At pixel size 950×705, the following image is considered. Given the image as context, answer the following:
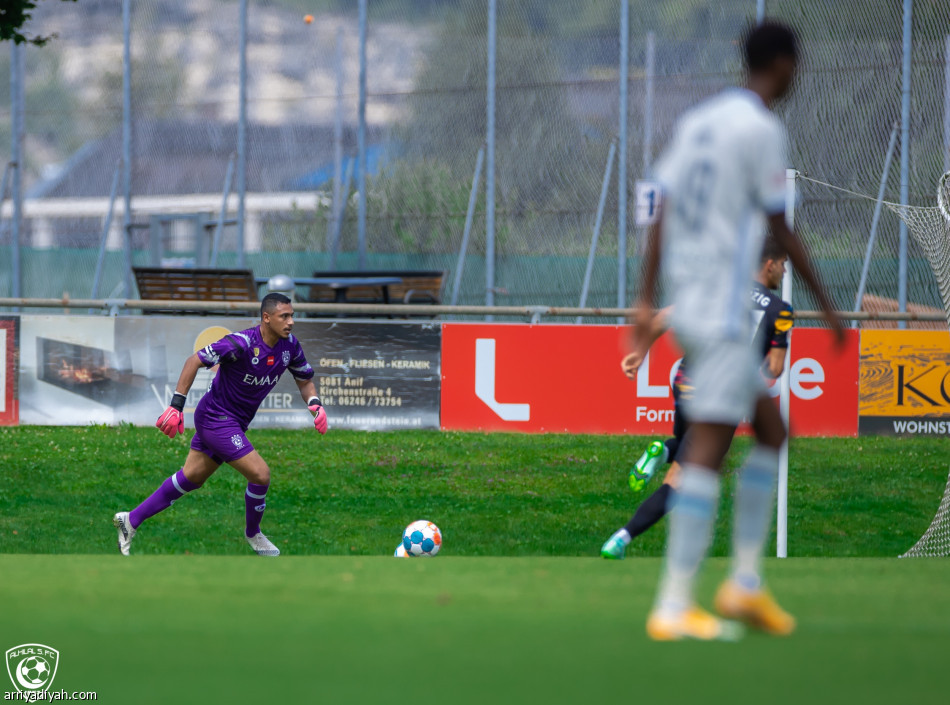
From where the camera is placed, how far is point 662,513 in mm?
7945

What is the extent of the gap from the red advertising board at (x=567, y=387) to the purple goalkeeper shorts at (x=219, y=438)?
470 centimetres

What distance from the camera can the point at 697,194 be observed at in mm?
4250

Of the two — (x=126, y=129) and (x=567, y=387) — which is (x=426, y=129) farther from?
(x=567, y=387)

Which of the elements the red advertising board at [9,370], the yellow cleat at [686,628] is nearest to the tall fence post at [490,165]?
the red advertising board at [9,370]

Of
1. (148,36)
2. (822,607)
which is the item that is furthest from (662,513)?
(148,36)

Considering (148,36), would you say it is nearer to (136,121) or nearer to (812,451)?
(136,121)

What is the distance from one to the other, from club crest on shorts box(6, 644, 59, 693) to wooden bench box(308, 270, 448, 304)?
48.5ft

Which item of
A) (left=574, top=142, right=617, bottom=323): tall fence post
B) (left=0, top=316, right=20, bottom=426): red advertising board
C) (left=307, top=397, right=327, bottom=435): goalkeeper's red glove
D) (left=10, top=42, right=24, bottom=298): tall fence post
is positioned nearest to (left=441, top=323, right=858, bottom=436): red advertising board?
(left=307, top=397, right=327, bottom=435): goalkeeper's red glove

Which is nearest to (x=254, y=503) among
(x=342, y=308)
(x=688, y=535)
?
(x=342, y=308)

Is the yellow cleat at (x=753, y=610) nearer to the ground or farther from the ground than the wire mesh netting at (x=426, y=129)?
nearer to the ground

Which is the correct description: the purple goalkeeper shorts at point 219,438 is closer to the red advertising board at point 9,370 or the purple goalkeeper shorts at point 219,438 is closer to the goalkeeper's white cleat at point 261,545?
the goalkeeper's white cleat at point 261,545

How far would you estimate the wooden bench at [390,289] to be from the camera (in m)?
19.0

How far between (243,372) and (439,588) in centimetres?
432

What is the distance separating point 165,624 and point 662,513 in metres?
4.05
